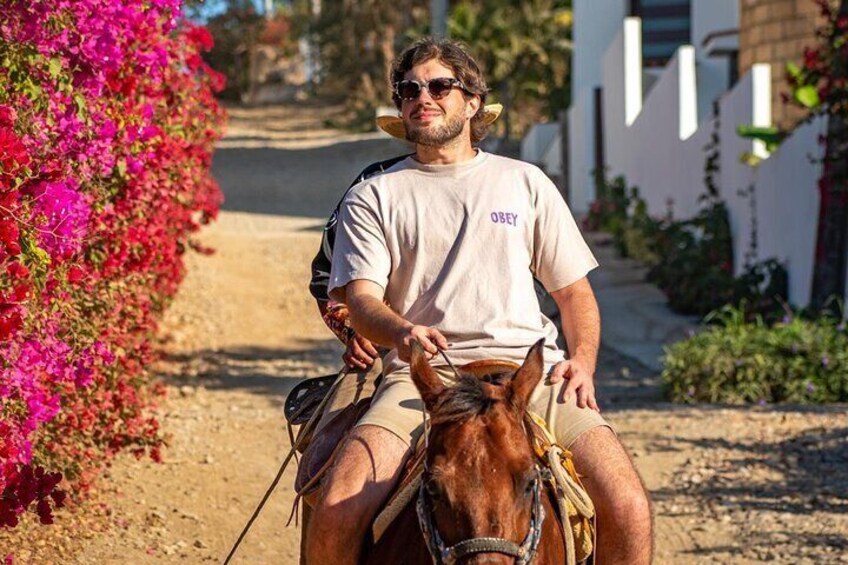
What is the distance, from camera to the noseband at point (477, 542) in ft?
13.8

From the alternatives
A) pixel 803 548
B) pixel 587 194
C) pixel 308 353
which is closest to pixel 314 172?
pixel 587 194

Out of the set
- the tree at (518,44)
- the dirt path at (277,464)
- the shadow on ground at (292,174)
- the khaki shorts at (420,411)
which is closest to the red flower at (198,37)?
the dirt path at (277,464)

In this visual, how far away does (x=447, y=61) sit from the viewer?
18.6 feet

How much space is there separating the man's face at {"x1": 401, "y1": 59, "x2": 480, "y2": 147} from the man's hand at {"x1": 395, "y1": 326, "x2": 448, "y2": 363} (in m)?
0.85

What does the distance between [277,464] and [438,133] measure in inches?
219

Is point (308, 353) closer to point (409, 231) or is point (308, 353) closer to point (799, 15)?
point (799, 15)

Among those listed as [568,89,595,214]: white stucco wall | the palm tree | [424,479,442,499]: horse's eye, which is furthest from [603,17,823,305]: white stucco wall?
Answer: [424,479,442,499]: horse's eye

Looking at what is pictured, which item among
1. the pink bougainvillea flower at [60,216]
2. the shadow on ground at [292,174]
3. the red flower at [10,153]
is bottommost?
the shadow on ground at [292,174]

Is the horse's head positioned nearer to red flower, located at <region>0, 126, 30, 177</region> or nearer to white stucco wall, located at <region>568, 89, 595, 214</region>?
red flower, located at <region>0, 126, 30, 177</region>

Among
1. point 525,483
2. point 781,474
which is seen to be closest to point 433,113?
point 525,483

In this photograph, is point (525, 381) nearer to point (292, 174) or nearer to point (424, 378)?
point (424, 378)

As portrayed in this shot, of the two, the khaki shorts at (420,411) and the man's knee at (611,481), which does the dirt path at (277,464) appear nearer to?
the khaki shorts at (420,411)

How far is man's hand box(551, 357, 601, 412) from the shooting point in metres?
5.14

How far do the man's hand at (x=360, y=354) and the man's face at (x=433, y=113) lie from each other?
30.6 inches
